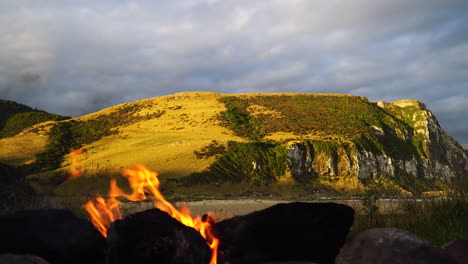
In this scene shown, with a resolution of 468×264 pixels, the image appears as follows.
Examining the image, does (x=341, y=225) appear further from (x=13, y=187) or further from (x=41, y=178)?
(x=41, y=178)

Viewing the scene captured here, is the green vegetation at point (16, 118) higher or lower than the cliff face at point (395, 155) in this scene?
higher

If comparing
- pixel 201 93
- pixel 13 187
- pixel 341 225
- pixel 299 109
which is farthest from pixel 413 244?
pixel 201 93

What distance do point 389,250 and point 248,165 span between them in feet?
127

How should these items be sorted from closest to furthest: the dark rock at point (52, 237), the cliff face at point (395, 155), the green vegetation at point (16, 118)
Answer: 1. the dark rock at point (52, 237)
2. the cliff face at point (395, 155)
3. the green vegetation at point (16, 118)

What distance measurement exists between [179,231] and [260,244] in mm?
1260

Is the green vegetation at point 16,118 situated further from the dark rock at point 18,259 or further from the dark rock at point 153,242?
the dark rock at point 153,242

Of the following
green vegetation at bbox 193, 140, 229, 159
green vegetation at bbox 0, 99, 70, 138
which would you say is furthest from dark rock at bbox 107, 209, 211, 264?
green vegetation at bbox 0, 99, 70, 138

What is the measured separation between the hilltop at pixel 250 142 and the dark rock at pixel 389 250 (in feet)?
96.2

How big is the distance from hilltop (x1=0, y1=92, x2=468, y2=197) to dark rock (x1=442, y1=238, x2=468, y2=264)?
3017 centimetres

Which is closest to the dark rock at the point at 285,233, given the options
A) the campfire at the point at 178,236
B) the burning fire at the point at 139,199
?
the campfire at the point at 178,236

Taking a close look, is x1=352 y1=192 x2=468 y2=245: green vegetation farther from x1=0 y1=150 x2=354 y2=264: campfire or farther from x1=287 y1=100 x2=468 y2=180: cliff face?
x1=287 y1=100 x2=468 y2=180: cliff face

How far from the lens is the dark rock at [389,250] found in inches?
161

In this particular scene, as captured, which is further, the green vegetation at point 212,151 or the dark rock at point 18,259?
the green vegetation at point 212,151

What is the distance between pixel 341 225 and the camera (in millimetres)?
4832
